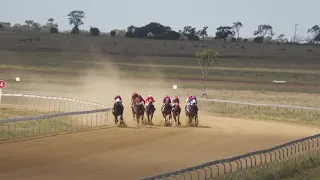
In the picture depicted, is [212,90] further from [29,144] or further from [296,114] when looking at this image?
[29,144]

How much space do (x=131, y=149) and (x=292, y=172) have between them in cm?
797

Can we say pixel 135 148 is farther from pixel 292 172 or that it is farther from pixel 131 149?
pixel 292 172

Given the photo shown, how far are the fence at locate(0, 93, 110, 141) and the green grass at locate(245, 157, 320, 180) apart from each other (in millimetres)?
10683

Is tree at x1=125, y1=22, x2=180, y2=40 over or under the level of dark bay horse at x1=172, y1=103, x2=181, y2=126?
over

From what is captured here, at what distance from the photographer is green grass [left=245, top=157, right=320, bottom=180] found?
18.0 m

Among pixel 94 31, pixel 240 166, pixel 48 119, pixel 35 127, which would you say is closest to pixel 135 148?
pixel 35 127

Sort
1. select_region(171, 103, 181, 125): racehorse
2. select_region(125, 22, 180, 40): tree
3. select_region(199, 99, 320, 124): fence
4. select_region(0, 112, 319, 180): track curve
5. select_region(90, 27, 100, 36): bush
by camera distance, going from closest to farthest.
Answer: select_region(0, 112, 319, 180): track curve → select_region(171, 103, 181, 125): racehorse → select_region(199, 99, 320, 124): fence → select_region(125, 22, 180, 40): tree → select_region(90, 27, 100, 36): bush

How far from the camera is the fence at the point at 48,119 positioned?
2935cm

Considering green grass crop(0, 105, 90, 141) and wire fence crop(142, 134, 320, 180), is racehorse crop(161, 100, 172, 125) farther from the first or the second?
wire fence crop(142, 134, 320, 180)

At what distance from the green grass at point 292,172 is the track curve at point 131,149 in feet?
10.4

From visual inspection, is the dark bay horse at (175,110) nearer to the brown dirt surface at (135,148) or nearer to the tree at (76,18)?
the brown dirt surface at (135,148)

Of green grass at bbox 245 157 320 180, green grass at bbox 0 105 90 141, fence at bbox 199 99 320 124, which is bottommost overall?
fence at bbox 199 99 320 124

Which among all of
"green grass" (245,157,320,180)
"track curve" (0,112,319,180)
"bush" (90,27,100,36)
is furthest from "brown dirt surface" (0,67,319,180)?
"bush" (90,27,100,36)

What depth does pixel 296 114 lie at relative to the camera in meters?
42.2
